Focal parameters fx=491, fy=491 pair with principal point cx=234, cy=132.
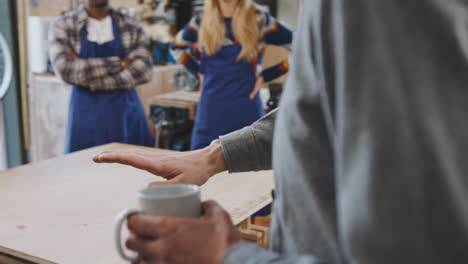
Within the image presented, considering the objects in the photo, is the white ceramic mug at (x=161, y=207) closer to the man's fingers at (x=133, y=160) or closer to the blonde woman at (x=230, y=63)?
the man's fingers at (x=133, y=160)

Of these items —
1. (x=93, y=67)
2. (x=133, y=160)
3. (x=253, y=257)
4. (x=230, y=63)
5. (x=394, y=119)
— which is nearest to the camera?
(x=394, y=119)

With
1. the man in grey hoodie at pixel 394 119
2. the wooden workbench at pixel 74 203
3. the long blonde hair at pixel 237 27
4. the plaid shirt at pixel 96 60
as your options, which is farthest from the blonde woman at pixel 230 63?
the man in grey hoodie at pixel 394 119

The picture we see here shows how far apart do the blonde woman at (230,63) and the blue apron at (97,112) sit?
1.72ft

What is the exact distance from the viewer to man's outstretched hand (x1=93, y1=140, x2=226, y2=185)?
106 cm

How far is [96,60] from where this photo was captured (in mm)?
3221

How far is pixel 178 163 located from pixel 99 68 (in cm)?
231

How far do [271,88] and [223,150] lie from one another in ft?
8.23

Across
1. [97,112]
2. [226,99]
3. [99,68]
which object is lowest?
[97,112]

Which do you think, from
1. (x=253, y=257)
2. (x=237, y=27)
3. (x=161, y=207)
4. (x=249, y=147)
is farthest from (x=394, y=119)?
(x=237, y=27)

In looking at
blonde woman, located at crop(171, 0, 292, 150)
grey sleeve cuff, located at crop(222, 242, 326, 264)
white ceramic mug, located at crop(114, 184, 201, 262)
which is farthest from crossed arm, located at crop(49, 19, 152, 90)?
grey sleeve cuff, located at crop(222, 242, 326, 264)

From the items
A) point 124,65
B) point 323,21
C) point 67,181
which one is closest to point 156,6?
point 124,65

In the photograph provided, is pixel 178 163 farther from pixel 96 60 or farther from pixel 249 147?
pixel 96 60

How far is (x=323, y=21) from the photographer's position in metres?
0.56

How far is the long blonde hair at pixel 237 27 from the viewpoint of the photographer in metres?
3.21
